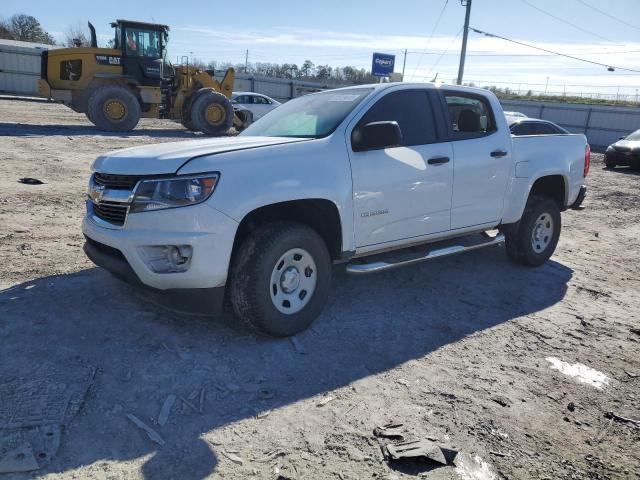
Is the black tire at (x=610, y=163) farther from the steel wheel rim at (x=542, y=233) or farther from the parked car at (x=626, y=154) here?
the steel wheel rim at (x=542, y=233)

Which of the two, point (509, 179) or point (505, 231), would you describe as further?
point (505, 231)

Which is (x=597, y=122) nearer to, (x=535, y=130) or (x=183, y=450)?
(x=535, y=130)

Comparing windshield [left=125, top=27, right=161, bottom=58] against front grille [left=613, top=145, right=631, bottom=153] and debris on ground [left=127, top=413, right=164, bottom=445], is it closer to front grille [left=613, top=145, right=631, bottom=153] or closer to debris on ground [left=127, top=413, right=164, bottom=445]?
front grille [left=613, top=145, right=631, bottom=153]

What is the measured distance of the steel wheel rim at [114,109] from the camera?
17234mm

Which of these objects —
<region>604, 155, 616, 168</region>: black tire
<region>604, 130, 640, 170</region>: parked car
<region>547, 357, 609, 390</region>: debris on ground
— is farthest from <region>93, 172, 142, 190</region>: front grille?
<region>604, 155, 616, 168</region>: black tire

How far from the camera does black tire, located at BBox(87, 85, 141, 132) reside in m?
17.1

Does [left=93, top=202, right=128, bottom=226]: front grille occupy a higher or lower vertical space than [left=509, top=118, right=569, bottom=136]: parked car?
lower

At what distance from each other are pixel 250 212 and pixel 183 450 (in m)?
1.64

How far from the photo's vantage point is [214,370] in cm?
353

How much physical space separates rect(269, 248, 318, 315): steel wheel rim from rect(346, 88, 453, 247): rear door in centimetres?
51

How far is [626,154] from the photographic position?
704 inches

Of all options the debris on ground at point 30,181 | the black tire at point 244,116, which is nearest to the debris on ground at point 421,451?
the debris on ground at point 30,181

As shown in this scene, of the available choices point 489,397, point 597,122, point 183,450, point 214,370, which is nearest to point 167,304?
point 214,370

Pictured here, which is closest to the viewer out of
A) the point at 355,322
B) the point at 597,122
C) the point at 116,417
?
the point at 116,417
